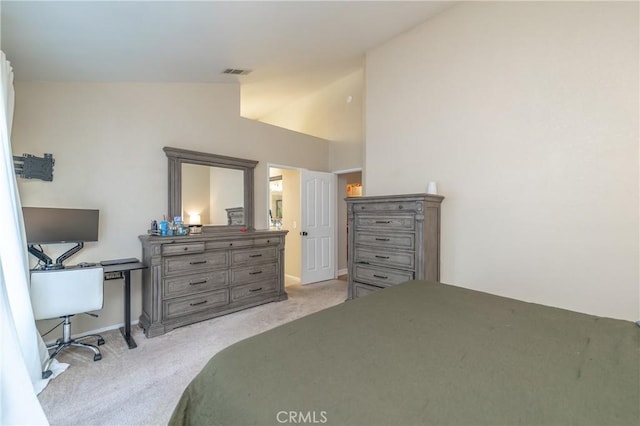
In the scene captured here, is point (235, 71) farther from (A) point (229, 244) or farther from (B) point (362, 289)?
(B) point (362, 289)

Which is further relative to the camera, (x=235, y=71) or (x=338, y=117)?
(x=338, y=117)

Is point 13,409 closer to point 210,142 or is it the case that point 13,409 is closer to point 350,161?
point 210,142

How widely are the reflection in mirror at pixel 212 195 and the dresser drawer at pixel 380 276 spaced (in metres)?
2.11

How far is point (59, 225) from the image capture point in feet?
8.75

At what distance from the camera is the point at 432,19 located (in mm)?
3162

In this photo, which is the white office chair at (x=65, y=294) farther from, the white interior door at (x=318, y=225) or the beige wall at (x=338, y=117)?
the beige wall at (x=338, y=117)

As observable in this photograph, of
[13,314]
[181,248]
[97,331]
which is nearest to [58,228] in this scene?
[13,314]

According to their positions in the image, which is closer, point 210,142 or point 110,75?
point 110,75

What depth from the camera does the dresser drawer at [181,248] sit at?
3.07 meters

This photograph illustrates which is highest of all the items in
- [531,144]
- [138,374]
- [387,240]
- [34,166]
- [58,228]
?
[531,144]

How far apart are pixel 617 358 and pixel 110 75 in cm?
436

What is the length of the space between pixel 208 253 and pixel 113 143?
5.45ft

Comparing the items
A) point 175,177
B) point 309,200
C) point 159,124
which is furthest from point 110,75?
point 309,200

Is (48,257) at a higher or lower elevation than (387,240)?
lower
